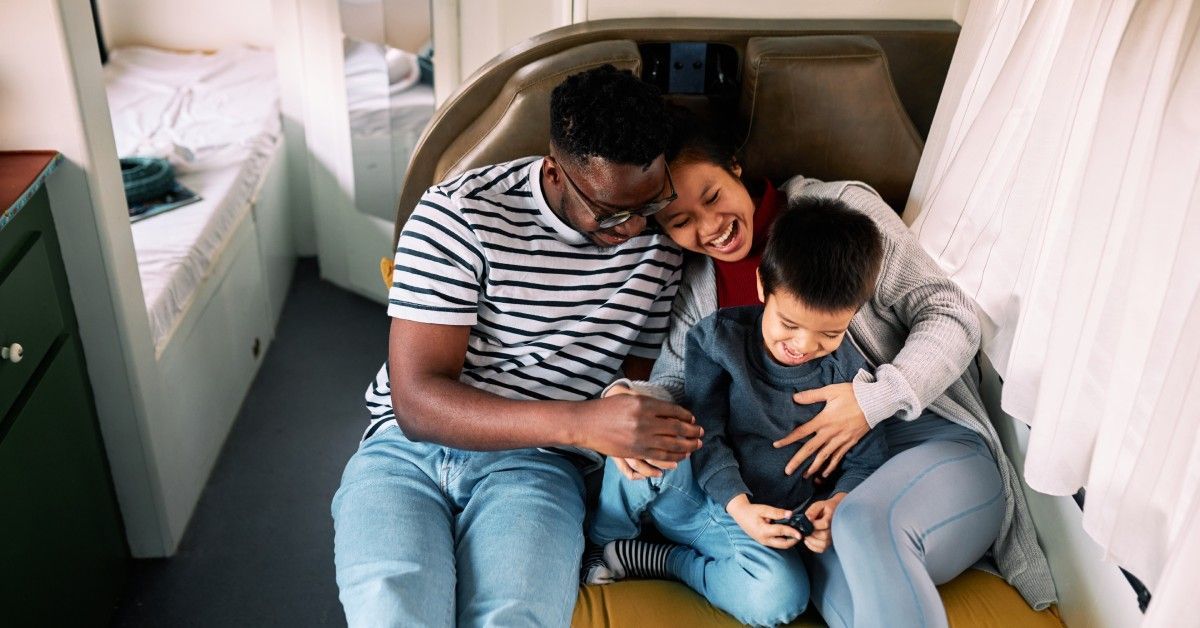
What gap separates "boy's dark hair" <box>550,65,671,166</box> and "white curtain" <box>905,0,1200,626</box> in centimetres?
56

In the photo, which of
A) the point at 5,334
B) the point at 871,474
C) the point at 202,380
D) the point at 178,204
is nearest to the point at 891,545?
the point at 871,474

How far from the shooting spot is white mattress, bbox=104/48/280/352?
89.1 inches

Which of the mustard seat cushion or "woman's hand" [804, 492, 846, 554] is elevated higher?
"woman's hand" [804, 492, 846, 554]

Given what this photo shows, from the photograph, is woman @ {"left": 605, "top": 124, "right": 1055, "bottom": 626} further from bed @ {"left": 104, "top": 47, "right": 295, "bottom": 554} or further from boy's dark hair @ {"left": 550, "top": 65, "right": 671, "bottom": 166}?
bed @ {"left": 104, "top": 47, "right": 295, "bottom": 554}

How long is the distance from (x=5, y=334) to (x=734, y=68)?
1359 mm

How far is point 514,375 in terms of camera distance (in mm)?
1660

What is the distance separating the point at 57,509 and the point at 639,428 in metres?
1.04

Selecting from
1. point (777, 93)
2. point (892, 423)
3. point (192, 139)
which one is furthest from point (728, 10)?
point (192, 139)

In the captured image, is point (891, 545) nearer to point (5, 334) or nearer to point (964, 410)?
point (964, 410)

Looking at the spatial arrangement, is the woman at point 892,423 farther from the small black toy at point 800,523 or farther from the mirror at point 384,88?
the mirror at point 384,88

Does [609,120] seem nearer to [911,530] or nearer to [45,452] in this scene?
[911,530]

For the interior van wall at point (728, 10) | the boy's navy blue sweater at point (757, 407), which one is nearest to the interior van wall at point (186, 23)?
the interior van wall at point (728, 10)

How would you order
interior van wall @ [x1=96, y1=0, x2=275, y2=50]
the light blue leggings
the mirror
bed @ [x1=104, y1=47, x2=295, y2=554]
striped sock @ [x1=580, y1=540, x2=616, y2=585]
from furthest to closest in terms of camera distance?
interior van wall @ [x1=96, y1=0, x2=275, y2=50] < the mirror < bed @ [x1=104, y1=47, x2=295, y2=554] < striped sock @ [x1=580, y1=540, x2=616, y2=585] < the light blue leggings

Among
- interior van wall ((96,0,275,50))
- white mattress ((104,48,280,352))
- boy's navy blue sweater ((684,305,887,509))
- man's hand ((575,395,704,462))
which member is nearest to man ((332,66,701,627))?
man's hand ((575,395,704,462))
